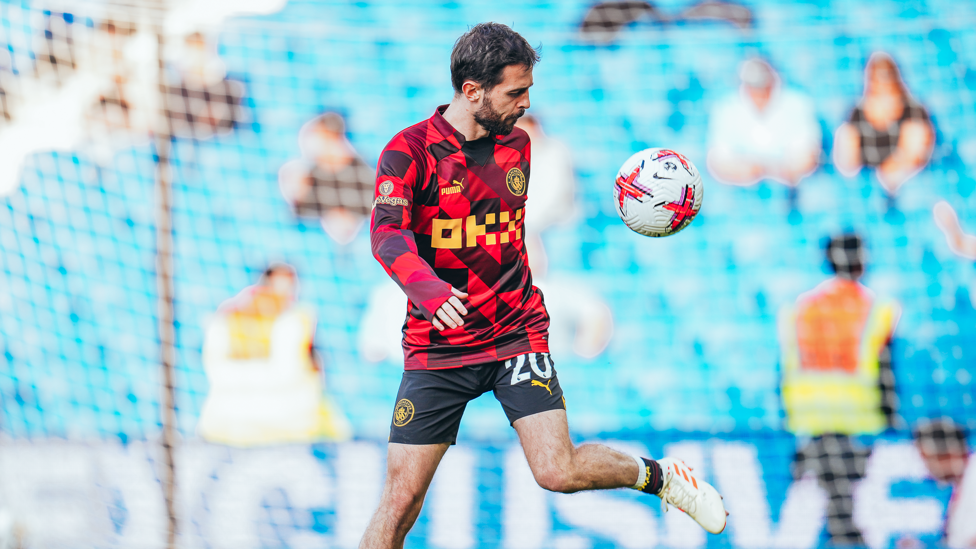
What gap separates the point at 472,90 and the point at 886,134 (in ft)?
16.7

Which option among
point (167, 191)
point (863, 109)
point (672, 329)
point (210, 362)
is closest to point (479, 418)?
point (672, 329)

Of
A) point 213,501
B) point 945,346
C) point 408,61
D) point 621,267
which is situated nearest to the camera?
point 213,501

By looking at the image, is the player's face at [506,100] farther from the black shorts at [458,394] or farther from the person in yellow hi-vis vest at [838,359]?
the person in yellow hi-vis vest at [838,359]

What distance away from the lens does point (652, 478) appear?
120 inches

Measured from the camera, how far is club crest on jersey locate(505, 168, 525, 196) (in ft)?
9.79

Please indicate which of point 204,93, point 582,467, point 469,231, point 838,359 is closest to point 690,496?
point 582,467

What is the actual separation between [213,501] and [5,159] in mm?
A: 3549

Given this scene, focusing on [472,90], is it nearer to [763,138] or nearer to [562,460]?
[562,460]

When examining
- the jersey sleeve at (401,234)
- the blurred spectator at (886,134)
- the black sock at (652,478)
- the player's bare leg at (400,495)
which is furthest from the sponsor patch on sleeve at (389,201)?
the blurred spectator at (886,134)

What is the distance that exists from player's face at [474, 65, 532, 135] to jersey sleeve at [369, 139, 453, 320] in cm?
30

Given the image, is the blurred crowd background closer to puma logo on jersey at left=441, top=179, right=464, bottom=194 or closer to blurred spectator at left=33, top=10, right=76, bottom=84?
blurred spectator at left=33, top=10, right=76, bottom=84

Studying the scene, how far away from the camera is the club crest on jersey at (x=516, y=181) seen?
2984 millimetres

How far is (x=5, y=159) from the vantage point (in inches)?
268

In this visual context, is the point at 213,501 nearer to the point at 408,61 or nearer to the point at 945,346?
the point at 408,61
